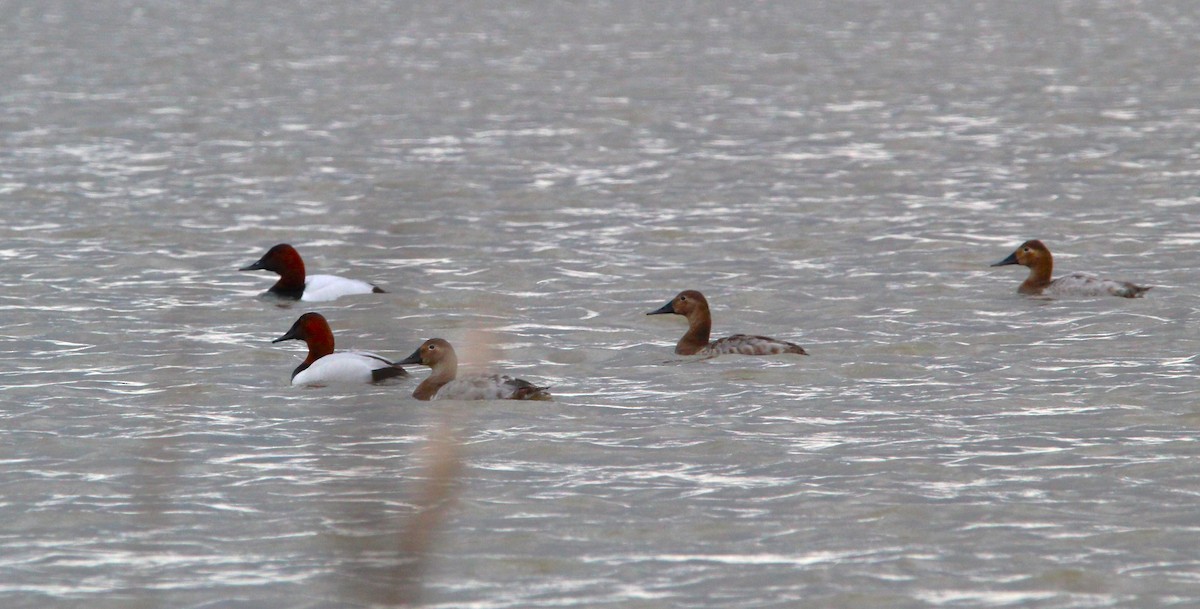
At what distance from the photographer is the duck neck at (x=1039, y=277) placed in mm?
15969

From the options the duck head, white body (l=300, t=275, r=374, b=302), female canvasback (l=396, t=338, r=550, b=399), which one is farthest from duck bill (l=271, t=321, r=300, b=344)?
the duck head

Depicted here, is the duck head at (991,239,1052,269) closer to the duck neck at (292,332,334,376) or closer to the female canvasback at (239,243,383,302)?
the female canvasback at (239,243,383,302)

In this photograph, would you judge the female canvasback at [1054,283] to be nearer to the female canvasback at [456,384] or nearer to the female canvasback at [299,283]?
the female canvasback at [456,384]

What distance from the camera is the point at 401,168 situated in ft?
81.6

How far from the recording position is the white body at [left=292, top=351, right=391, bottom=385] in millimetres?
12570

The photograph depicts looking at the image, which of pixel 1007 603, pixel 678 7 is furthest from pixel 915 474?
pixel 678 7

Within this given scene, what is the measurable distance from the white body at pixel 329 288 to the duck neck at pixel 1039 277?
5.63 metres

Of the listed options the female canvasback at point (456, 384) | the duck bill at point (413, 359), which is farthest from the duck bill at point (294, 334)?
the female canvasback at point (456, 384)

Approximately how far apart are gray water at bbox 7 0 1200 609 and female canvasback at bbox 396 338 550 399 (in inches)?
5.3

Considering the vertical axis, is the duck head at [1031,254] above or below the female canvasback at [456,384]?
Answer: above

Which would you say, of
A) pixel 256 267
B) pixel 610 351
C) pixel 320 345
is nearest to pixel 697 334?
pixel 610 351

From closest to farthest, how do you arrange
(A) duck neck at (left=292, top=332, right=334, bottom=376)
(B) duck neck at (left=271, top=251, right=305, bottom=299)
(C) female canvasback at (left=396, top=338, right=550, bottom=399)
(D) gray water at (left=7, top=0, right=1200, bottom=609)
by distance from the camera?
(D) gray water at (left=7, top=0, right=1200, bottom=609) → (C) female canvasback at (left=396, top=338, right=550, bottom=399) → (A) duck neck at (left=292, top=332, right=334, bottom=376) → (B) duck neck at (left=271, top=251, right=305, bottom=299)

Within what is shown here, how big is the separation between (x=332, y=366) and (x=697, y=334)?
9.06ft

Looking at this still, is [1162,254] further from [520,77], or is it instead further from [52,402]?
[520,77]
